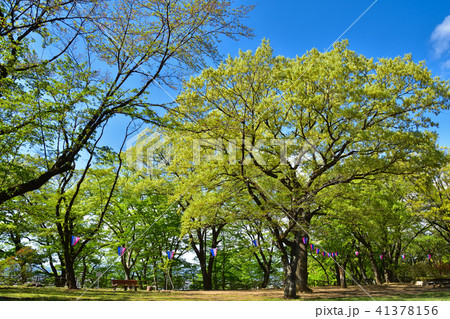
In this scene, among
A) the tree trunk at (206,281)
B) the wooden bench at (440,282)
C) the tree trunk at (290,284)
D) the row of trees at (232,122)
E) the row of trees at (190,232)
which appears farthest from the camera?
the tree trunk at (206,281)

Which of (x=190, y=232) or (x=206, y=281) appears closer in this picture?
(x=190, y=232)

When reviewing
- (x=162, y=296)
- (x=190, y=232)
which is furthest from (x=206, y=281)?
(x=162, y=296)

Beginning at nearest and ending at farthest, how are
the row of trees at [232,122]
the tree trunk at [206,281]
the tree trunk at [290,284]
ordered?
A: the row of trees at [232,122] < the tree trunk at [290,284] < the tree trunk at [206,281]

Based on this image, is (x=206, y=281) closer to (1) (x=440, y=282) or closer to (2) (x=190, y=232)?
(2) (x=190, y=232)

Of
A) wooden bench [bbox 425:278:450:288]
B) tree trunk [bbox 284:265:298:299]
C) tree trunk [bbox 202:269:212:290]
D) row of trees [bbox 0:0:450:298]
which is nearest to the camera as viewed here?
row of trees [bbox 0:0:450:298]

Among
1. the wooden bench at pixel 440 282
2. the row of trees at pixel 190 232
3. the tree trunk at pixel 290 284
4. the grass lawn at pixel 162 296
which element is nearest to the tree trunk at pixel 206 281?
the row of trees at pixel 190 232

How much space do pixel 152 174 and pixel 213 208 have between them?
11195 mm

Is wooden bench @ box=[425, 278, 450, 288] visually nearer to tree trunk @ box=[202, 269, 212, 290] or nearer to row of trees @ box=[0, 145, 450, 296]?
row of trees @ box=[0, 145, 450, 296]

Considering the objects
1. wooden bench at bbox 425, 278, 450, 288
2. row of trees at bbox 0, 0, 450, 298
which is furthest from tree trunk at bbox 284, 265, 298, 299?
wooden bench at bbox 425, 278, 450, 288

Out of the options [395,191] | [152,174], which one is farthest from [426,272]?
[152,174]

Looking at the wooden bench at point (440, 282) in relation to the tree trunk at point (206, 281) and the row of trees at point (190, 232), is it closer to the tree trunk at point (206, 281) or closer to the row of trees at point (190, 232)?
the row of trees at point (190, 232)

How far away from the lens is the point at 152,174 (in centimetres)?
2286
